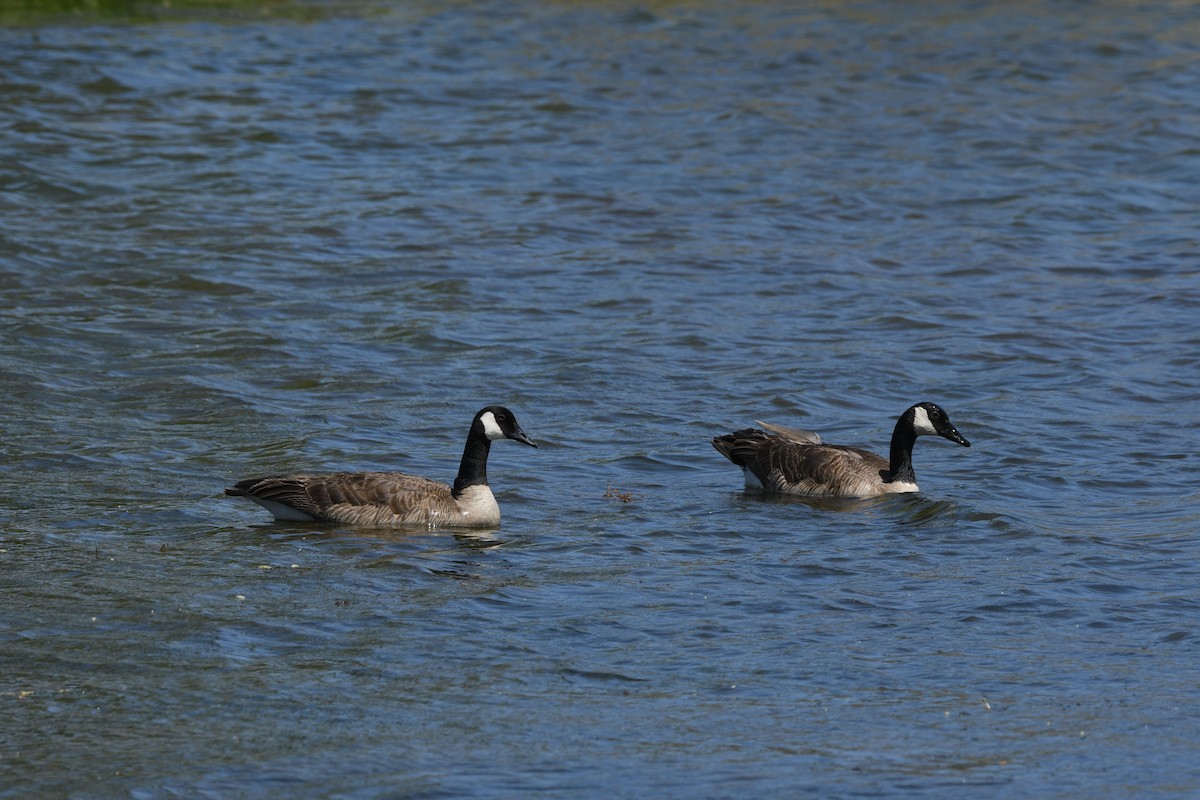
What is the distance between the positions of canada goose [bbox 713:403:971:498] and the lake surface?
22cm

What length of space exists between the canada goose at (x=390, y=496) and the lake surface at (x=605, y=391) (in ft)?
0.58

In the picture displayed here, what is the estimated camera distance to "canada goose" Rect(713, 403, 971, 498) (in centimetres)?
1437

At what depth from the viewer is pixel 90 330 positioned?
18094 mm

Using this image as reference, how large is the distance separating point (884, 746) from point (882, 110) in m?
21.7

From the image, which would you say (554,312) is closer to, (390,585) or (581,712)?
(390,585)

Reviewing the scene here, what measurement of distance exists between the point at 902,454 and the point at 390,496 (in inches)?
169

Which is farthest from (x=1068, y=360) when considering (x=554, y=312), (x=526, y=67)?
(x=526, y=67)

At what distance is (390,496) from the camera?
12898mm

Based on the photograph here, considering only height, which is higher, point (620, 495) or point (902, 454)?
point (902, 454)

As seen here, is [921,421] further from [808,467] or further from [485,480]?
[485,480]

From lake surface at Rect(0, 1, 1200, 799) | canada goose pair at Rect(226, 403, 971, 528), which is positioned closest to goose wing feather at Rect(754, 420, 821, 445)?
canada goose pair at Rect(226, 403, 971, 528)

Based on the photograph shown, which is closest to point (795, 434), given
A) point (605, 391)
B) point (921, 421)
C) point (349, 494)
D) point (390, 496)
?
point (921, 421)

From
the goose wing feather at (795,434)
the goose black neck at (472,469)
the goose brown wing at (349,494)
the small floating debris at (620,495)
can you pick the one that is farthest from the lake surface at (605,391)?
the goose wing feather at (795,434)

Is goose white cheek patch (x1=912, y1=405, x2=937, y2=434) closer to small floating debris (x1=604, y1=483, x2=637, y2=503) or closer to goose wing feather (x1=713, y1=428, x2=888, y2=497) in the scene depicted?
goose wing feather (x1=713, y1=428, x2=888, y2=497)
